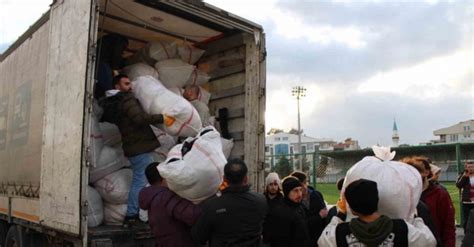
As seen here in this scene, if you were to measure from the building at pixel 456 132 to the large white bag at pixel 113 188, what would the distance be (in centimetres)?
6487

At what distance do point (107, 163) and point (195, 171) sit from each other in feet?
4.03

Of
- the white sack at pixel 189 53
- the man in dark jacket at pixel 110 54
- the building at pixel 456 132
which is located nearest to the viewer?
the man in dark jacket at pixel 110 54

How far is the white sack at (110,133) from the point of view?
4.43 metres

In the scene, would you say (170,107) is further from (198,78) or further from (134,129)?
(198,78)

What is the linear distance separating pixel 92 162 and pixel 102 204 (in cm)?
44

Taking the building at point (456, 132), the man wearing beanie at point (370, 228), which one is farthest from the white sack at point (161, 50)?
the building at point (456, 132)

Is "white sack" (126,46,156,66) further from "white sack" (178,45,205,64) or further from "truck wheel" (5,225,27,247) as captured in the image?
"truck wheel" (5,225,27,247)

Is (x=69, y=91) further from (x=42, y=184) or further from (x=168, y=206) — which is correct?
(x=168, y=206)

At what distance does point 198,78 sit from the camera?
5293 mm

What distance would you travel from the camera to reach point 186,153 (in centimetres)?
357

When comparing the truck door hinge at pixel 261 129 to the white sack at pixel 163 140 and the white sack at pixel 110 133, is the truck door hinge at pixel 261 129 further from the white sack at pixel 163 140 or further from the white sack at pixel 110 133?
the white sack at pixel 110 133

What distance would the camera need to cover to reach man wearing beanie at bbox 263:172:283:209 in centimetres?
401

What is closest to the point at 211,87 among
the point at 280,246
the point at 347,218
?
the point at 280,246

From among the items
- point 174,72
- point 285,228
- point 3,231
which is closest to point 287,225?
point 285,228
